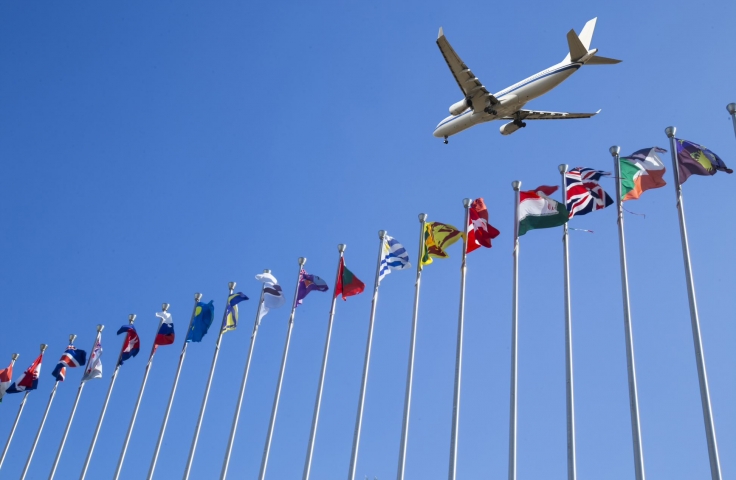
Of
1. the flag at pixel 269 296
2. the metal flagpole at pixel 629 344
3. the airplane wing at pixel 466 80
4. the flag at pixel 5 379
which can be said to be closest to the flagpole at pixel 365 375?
the flag at pixel 269 296

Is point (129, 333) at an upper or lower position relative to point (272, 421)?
upper

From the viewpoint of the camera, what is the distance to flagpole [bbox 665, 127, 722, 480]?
702 inches

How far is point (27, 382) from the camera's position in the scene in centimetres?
3525

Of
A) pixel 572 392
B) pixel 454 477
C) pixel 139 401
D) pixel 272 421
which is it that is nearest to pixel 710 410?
pixel 572 392

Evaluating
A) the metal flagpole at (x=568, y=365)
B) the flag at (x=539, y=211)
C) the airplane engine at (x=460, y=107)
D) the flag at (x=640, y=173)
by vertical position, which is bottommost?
the metal flagpole at (x=568, y=365)

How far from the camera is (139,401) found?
32156 mm

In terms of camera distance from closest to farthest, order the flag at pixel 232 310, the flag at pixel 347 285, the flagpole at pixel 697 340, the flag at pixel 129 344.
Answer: the flagpole at pixel 697 340 < the flag at pixel 347 285 < the flag at pixel 232 310 < the flag at pixel 129 344

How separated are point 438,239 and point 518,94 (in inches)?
606

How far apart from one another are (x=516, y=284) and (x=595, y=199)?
162 inches

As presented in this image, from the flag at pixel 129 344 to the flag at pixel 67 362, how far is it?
279cm

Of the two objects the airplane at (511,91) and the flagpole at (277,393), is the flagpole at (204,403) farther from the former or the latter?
the airplane at (511,91)

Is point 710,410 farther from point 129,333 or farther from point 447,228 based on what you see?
point 129,333

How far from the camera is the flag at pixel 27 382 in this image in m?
35.2

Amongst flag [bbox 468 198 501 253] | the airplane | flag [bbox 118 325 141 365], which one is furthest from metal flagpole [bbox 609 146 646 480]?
flag [bbox 118 325 141 365]
